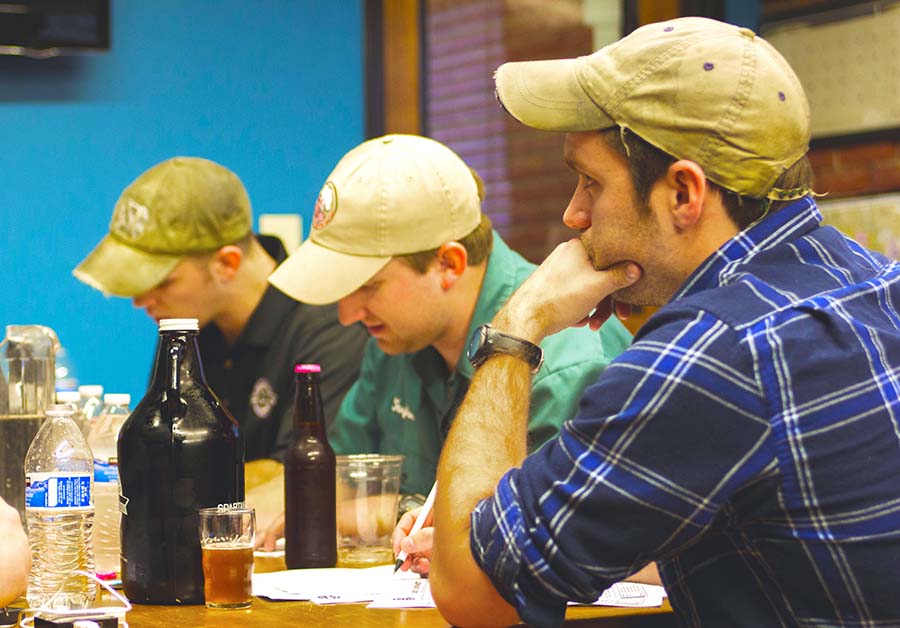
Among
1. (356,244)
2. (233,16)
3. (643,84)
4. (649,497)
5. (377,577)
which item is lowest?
(377,577)

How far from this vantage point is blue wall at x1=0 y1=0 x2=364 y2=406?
3.54 metres

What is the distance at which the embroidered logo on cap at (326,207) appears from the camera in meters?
2.17

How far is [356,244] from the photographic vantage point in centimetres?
217

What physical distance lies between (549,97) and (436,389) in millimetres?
964

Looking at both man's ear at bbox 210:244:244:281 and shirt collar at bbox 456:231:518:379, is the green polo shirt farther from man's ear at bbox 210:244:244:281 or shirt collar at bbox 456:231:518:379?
man's ear at bbox 210:244:244:281

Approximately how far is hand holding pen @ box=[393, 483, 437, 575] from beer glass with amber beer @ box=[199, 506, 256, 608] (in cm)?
22

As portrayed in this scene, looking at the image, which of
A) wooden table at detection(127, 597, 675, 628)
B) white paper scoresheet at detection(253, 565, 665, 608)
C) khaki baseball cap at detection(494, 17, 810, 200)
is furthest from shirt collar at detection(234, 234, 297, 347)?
khaki baseball cap at detection(494, 17, 810, 200)

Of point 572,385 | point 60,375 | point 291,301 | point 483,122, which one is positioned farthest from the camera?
point 483,122

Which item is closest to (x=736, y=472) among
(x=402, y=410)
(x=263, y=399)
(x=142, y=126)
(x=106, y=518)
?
(x=106, y=518)

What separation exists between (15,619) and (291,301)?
1546mm

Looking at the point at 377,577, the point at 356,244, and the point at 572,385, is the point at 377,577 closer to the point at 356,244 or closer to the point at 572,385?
the point at 572,385

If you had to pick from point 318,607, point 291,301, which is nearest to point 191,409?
point 318,607

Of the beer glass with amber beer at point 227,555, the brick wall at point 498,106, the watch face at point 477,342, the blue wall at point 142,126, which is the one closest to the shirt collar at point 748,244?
the watch face at point 477,342

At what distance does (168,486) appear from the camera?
1561 millimetres
